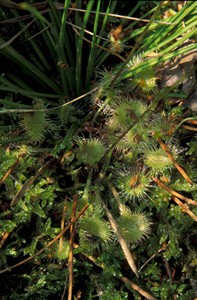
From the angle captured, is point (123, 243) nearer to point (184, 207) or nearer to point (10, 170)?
point (184, 207)

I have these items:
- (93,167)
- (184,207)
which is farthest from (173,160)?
(93,167)

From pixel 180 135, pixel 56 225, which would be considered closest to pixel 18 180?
pixel 56 225

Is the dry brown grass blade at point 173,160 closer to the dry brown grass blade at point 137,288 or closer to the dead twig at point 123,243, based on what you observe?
the dead twig at point 123,243

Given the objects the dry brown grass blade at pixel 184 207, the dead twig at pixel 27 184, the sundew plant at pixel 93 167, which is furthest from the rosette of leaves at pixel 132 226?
the dead twig at pixel 27 184

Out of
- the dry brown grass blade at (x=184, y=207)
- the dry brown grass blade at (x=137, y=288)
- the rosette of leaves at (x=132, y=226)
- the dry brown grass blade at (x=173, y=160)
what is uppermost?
the dry brown grass blade at (x=173, y=160)

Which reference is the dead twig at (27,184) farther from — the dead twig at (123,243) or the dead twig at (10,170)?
the dead twig at (123,243)

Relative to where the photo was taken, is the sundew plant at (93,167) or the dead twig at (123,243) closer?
the dead twig at (123,243)

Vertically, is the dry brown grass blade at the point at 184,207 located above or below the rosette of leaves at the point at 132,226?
below

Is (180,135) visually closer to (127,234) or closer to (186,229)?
(186,229)

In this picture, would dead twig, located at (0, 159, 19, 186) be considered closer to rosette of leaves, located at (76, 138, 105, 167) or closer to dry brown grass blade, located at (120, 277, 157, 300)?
rosette of leaves, located at (76, 138, 105, 167)
